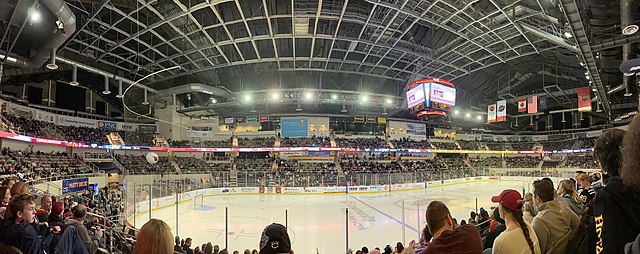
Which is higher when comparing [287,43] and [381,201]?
[287,43]

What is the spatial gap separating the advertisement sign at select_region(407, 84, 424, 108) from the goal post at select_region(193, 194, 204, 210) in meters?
13.1

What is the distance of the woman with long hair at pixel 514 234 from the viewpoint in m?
2.28

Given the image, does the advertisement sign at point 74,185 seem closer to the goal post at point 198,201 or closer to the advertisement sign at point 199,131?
the goal post at point 198,201

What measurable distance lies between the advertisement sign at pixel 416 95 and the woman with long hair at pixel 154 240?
711 inches

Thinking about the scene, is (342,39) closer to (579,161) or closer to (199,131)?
(199,131)

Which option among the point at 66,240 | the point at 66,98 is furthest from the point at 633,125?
the point at 66,98

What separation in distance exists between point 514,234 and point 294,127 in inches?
1139

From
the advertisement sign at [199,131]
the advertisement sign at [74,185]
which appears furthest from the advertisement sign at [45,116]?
the advertisement sign at [199,131]

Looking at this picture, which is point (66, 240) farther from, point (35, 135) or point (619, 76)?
point (619, 76)

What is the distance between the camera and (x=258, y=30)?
18.6 m

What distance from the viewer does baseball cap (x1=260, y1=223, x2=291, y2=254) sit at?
1.66 m

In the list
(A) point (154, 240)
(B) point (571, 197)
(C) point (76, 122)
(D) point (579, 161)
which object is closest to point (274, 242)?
(A) point (154, 240)

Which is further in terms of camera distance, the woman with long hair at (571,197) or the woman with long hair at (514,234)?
the woman with long hair at (571,197)

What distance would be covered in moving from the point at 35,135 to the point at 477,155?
4747cm
